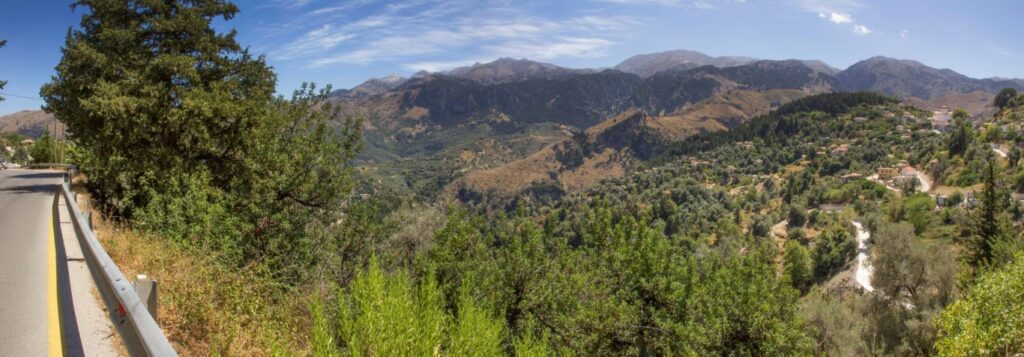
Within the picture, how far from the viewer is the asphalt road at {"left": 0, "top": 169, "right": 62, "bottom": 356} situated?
17.6 ft

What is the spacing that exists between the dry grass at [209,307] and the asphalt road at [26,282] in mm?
1013

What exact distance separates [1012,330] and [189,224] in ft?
72.1

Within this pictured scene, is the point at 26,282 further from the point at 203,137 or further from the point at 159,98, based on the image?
the point at 159,98

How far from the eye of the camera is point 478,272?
41.5 ft

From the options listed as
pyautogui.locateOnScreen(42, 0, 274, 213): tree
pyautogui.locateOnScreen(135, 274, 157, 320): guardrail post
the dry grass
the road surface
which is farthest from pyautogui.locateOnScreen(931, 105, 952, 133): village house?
pyautogui.locateOnScreen(135, 274, 157, 320): guardrail post

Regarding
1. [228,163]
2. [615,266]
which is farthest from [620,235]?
[228,163]

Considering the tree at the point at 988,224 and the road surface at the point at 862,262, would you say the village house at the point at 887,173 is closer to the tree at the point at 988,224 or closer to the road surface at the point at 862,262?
the road surface at the point at 862,262

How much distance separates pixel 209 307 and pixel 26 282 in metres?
4.03

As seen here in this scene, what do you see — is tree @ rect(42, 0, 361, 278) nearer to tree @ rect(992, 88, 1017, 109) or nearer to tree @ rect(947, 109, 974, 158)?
tree @ rect(947, 109, 974, 158)

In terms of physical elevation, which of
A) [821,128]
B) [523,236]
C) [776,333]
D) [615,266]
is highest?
[821,128]

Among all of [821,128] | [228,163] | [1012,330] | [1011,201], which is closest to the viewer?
→ [1012,330]

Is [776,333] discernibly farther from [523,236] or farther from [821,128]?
[821,128]

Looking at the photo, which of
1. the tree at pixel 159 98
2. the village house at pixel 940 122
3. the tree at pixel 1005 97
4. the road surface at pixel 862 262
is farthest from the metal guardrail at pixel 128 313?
the village house at pixel 940 122

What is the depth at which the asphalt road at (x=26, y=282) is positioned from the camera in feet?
17.6
